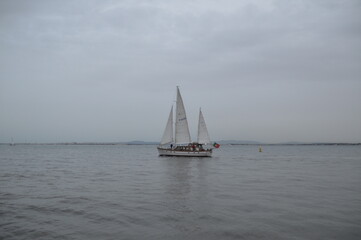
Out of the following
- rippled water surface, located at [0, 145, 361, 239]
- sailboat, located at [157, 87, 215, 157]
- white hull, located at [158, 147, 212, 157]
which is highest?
sailboat, located at [157, 87, 215, 157]

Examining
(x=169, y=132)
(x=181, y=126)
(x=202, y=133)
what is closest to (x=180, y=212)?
(x=181, y=126)

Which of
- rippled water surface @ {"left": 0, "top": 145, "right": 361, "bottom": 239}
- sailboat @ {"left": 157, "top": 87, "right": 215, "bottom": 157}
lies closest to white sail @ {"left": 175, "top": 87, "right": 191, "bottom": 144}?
sailboat @ {"left": 157, "top": 87, "right": 215, "bottom": 157}

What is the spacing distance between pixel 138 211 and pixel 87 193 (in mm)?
6653

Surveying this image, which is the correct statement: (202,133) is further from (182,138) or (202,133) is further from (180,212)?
(180,212)

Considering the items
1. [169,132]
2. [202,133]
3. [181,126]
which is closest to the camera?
[181,126]

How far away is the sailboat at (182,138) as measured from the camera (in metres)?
59.1

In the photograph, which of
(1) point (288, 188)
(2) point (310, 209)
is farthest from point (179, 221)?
(1) point (288, 188)

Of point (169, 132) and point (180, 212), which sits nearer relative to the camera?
point (180, 212)

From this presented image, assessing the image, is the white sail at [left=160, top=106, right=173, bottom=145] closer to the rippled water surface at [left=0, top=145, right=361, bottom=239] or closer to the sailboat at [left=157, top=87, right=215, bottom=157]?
the sailboat at [left=157, top=87, right=215, bottom=157]

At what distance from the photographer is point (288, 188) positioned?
21.8 m

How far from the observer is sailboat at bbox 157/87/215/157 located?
59094 millimetres

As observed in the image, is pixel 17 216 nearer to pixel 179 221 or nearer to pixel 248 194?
pixel 179 221

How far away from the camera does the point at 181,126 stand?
59.2 m

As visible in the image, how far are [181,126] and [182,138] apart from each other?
2514mm
